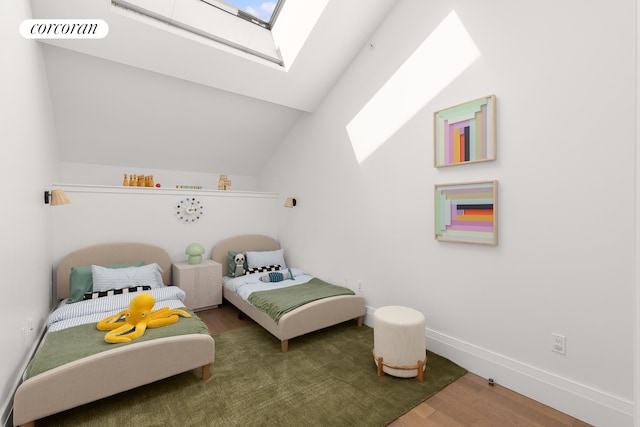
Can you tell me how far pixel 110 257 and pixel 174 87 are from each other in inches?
82.1

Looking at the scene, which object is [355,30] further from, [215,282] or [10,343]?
[10,343]

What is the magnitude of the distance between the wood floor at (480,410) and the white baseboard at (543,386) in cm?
5

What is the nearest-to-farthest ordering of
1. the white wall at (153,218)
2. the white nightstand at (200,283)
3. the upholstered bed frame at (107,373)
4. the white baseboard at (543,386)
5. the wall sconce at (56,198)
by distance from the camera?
1. the upholstered bed frame at (107,373)
2. the white baseboard at (543,386)
3. the wall sconce at (56,198)
4. the white wall at (153,218)
5. the white nightstand at (200,283)

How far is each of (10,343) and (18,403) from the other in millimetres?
Result: 389

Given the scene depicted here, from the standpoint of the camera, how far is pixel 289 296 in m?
3.07

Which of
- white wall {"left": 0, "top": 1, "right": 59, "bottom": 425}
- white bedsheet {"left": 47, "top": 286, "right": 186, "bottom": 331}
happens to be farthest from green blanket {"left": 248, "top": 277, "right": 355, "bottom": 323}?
white wall {"left": 0, "top": 1, "right": 59, "bottom": 425}

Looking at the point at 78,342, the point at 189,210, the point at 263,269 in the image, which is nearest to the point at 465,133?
the point at 263,269

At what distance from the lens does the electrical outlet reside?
77.6 inches

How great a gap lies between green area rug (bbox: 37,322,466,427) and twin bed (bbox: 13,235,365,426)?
0.48 ft

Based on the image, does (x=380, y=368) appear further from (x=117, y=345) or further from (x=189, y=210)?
(x=189, y=210)

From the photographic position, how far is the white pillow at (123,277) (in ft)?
9.91

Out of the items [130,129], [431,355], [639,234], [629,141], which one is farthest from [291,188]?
[639,234]

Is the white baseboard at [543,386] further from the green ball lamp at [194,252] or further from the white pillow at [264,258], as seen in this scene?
the green ball lamp at [194,252]

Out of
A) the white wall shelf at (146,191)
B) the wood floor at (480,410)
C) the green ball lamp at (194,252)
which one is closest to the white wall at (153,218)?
the white wall shelf at (146,191)
